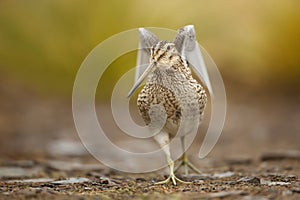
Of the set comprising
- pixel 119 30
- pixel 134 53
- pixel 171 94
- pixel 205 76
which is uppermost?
pixel 119 30

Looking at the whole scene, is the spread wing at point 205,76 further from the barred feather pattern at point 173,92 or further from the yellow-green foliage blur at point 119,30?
the yellow-green foliage blur at point 119,30

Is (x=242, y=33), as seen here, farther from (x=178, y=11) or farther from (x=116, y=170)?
(x=116, y=170)

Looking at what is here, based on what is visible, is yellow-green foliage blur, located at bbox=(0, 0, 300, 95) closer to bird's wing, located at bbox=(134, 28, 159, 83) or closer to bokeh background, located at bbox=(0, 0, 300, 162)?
bokeh background, located at bbox=(0, 0, 300, 162)

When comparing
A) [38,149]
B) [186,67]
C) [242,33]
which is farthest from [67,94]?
[186,67]

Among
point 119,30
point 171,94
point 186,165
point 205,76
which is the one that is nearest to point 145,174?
point 186,165

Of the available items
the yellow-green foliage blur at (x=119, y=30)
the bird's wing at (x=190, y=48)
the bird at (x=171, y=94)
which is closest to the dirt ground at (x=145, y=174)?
the bird at (x=171, y=94)

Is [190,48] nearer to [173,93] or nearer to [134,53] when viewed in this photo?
[173,93]

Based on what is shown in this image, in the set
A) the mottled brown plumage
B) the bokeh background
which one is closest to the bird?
the mottled brown plumage
